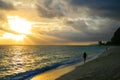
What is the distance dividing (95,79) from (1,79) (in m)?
15.7

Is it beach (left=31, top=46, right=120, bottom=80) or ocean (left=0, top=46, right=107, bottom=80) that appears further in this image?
ocean (left=0, top=46, right=107, bottom=80)

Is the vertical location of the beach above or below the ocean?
above

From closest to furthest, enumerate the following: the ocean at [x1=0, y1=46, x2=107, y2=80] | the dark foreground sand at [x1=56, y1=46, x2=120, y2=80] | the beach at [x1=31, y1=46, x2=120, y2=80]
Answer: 1. the dark foreground sand at [x1=56, y1=46, x2=120, y2=80]
2. the beach at [x1=31, y1=46, x2=120, y2=80]
3. the ocean at [x1=0, y1=46, x2=107, y2=80]

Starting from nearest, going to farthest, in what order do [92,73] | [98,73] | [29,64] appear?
1. [98,73]
2. [92,73]
3. [29,64]

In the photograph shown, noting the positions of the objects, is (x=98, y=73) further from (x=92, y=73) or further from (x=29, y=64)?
(x=29, y=64)

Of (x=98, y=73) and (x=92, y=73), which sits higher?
(x=98, y=73)

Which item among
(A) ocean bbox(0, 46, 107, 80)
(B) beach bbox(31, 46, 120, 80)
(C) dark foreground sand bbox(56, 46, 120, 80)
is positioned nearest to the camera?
(C) dark foreground sand bbox(56, 46, 120, 80)

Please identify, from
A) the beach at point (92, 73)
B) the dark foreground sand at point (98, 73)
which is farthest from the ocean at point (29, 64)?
the dark foreground sand at point (98, 73)

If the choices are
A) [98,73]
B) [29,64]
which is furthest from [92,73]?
[29,64]

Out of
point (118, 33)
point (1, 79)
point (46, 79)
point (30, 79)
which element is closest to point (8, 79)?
point (1, 79)

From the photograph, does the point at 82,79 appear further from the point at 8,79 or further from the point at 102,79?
the point at 8,79

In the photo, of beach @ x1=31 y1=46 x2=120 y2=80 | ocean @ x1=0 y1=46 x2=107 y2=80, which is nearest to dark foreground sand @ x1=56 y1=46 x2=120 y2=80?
beach @ x1=31 y1=46 x2=120 y2=80

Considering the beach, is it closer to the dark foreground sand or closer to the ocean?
the dark foreground sand

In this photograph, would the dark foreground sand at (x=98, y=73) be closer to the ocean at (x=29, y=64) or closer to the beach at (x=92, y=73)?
the beach at (x=92, y=73)
